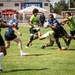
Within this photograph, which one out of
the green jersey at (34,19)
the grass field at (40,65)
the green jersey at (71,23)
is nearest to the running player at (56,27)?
the green jersey at (71,23)

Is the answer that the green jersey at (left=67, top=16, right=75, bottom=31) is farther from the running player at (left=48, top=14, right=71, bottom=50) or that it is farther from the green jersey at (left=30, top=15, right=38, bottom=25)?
the green jersey at (left=30, top=15, right=38, bottom=25)

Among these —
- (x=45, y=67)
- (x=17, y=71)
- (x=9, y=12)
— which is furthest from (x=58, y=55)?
(x=9, y=12)

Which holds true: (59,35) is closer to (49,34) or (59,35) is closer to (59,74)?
(49,34)

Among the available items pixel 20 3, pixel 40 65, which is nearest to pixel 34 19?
pixel 40 65

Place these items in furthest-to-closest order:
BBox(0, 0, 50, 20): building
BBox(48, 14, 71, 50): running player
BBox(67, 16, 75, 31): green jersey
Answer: BBox(0, 0, 50, 20): building, BBox(67, 16, 75, 31): green jersey, BBox(48, 14, 71, 50): running player

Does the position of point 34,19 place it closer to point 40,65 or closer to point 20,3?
point 40,65

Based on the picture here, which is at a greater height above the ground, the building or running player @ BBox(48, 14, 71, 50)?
running player @ BBox(48, 14, 71, 50)

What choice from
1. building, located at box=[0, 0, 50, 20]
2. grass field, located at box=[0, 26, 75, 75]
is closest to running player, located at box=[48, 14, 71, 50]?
grass field, located at box=[0, 26, 75, 75]

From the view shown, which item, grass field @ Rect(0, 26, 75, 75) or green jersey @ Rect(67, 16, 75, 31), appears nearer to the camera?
grass field @ Rect(0, 26, 75, 75)

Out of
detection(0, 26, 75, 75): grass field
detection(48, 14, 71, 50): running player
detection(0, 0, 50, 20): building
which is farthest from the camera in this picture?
detection(0, 0, 50, 20): building

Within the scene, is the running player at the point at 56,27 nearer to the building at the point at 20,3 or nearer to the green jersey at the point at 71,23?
the green jersey at the point at 71,23

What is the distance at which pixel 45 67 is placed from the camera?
10.9 metres

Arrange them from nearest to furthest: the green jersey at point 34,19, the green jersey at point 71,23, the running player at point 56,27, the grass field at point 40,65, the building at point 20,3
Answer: the grass field at point 40,65
the running player at point 56,27
the green jersey at point 71,23
the green jersey at point 34,19
the building at point 20,3

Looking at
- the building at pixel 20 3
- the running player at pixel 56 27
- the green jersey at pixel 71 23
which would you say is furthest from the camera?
the building at pixel 20 3
